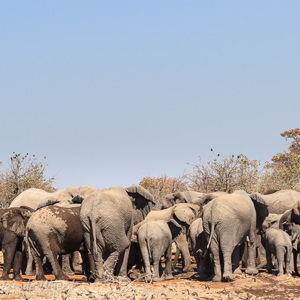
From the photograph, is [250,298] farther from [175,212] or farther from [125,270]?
[175,212]

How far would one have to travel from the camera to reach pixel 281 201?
2008cm

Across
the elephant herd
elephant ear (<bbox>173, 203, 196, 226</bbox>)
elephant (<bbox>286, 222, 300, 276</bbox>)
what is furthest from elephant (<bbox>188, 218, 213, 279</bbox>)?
elephant (<bbox>286, 222, 300, 276</bbox>)

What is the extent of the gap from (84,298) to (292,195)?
1231 cm

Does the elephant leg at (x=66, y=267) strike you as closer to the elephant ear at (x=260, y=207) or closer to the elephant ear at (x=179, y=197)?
the elephant ear at (x=260, y=207)

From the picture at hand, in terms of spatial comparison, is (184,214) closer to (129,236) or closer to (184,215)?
(184,215)

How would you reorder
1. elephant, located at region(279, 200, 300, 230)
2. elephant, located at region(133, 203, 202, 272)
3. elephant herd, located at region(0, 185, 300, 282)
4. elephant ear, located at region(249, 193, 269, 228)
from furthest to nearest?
elephant, located at region(133, 203, 202, 272)
elephant, located at region(279, 200, 300, 230)
elephant ear, located at region(249, 193, 269, 228)
elephant herd, located at region(0, 185, 300, 282)

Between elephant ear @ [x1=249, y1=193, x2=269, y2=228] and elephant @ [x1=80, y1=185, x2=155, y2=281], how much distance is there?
355 centimetres

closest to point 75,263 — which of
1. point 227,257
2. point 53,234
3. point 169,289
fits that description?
point 53,234

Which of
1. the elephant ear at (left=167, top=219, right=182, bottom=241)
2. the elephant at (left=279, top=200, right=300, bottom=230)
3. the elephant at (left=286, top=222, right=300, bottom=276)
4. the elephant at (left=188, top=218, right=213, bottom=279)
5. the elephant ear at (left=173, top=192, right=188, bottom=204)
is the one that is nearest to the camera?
the elephant at (left=188, top=218, right=213, bottom=279)

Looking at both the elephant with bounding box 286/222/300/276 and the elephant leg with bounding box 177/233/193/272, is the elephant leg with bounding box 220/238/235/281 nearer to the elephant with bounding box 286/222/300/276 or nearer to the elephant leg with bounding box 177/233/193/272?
the elephant with bounding box 286/222/300/276

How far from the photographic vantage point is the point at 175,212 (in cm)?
1534

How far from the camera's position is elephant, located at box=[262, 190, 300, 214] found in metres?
19.9

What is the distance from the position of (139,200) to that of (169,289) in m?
2.98

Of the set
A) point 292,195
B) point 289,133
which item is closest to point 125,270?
point 292,195
